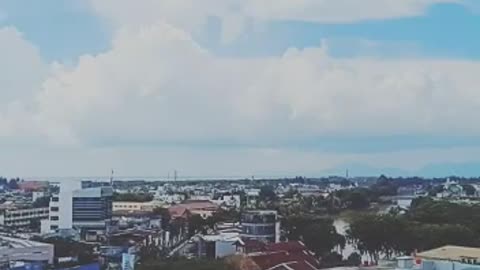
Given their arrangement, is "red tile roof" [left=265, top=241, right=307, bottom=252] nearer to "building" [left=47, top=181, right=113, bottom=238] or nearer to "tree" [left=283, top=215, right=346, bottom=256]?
"tree" [left=283, top=215, right=346, bottom=256]

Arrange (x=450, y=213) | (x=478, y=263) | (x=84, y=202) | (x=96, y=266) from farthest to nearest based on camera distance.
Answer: (x=84, y=202) → (x=450, y=213) → (x=96, y=266) → (x=478, y=263)

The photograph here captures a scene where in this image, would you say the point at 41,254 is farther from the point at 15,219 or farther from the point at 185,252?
the point at 15,219

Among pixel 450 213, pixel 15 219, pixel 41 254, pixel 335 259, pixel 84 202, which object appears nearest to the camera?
pixel 41 254

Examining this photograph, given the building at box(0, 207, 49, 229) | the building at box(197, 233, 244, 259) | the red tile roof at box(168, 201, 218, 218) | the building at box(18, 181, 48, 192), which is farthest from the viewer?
the building at box(18, 181, 48, 192)

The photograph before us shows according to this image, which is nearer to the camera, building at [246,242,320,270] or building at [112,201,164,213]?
building at [246,242,320,270]

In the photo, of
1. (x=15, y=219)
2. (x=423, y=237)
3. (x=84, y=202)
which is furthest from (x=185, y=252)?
(x=15, y=219)

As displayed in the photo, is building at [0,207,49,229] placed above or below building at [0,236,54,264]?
above

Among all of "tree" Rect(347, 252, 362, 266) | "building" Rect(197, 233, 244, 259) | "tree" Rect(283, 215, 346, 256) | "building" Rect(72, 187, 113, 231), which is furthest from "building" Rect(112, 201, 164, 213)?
"tree" Rect(347, 252, 362, 266)

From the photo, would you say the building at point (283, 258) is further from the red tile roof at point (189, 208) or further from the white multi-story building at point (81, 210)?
the red tile roof at point (189, 208)
